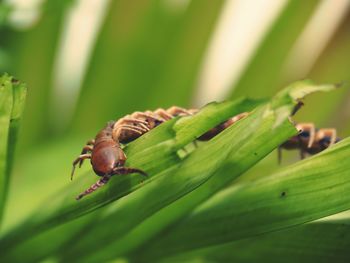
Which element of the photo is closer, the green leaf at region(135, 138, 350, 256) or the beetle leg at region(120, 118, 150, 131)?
the green leaf at region(135, 138, 350, 256)

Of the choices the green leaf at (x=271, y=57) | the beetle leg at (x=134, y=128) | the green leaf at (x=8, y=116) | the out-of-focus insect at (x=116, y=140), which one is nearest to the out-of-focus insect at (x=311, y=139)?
the out-of-focus insect at (x=116, y=140)

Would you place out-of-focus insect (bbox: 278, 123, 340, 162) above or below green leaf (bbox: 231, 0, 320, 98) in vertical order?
below

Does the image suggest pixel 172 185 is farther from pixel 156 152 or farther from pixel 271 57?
pixel 271 57

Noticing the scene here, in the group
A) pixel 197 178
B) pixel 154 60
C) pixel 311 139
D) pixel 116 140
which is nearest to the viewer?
pixel 197 178

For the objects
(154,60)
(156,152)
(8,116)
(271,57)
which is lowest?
(156,152)

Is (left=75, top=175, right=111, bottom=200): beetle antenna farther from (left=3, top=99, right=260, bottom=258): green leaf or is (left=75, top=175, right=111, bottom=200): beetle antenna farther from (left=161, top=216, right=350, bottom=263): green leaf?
(left=161, top=216, right=350, bottom=263): green leaf

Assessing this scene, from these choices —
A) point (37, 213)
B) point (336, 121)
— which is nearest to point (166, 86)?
point (336, 121)

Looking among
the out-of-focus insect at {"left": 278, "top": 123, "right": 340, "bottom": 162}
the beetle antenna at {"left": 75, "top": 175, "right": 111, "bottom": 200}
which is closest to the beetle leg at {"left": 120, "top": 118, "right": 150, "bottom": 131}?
the beetle antenna at {"left": 75, "top": 175, "right": 111, "bottom": 200}

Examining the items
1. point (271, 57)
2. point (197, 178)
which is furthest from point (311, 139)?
point (271, 57)

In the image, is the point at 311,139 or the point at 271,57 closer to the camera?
the point at 311,139
